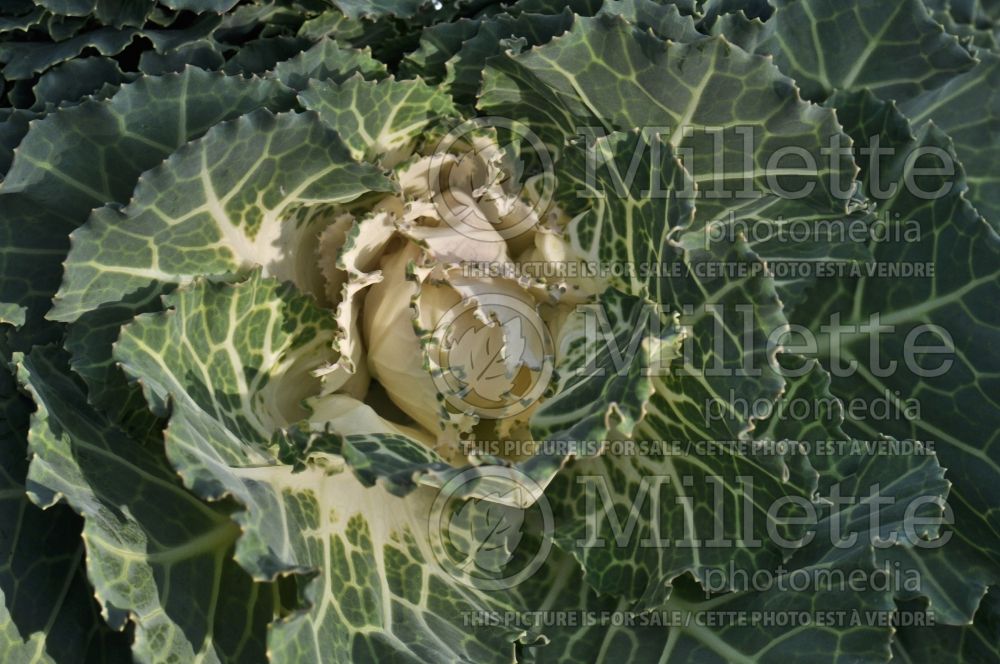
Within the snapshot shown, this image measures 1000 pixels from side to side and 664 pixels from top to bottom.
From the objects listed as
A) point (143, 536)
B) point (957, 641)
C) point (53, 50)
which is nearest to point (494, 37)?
point (53, 50)

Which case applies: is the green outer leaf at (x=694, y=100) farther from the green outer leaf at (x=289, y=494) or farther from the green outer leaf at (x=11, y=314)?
the green outer leaf at (x=11, y=314)

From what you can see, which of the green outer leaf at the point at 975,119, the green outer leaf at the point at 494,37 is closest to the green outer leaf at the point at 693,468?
the green outer leaf at the point at 494,37

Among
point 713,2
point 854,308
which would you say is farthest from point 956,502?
point 713,2

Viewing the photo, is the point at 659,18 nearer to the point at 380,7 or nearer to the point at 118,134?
the point at 380,7

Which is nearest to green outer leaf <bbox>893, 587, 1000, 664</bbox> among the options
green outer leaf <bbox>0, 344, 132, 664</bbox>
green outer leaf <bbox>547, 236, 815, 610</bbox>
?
green outer leaf <bbox>547, 236, 815, 610</bbox>

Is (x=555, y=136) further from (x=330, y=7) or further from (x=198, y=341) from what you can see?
(x=198, y=341)

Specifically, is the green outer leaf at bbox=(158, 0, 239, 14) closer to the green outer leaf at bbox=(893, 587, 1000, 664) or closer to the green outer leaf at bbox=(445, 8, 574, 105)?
the green outer leaf at bbox=(445, 8, 574, 105)

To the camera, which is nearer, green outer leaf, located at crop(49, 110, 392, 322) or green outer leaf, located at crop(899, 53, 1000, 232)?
green outer leaf, located at crop(49, 110, 392, 322)

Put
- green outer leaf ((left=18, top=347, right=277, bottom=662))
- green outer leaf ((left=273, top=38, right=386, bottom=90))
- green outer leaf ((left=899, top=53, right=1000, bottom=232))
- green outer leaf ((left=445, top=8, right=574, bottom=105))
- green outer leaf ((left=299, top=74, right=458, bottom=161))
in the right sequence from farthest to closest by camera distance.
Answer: green outer leaf ((left=899, top=53, right=1000, bottom=232)), green outer leaf ((left=445, top=8, right=574, bottom=105)), green outer leaf ((left=273, top=38, right=386, bottom=90)), green outer leaf ((left=299, top=74, right=458, bottom=161)), green outer leaf ((left=18, top=347, right=277, bottom=662))
